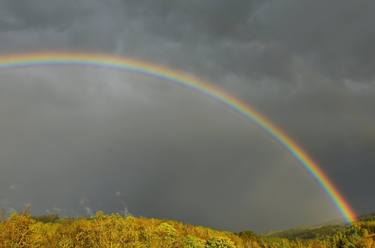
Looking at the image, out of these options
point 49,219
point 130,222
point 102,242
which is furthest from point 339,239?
point 49,219

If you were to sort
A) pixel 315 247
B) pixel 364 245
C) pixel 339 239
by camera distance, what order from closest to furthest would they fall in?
pixel 364 245
pixel 315 247
pixel 339 239

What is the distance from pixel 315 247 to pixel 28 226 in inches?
1817

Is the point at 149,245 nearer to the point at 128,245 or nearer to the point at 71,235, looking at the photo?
the point at 128,245

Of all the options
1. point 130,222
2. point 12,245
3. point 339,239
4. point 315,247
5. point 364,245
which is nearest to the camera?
point 12,245

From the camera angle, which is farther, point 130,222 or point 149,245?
point 130,222

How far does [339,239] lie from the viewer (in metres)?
62.7

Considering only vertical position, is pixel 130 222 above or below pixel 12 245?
above

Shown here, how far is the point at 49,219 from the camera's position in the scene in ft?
607

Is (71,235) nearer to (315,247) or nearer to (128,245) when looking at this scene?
(128,245)

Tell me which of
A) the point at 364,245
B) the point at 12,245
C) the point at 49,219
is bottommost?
the point at 12,245

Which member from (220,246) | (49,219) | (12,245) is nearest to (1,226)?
(12,245)

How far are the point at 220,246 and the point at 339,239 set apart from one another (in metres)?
20.1

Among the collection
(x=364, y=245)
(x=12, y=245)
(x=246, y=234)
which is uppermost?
(x=246, y=234)

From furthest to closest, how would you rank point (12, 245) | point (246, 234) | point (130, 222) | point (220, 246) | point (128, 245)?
point (246, 234) → point (220, 246) → point (130, 222) → point (128, 245) → point (12, 245)
